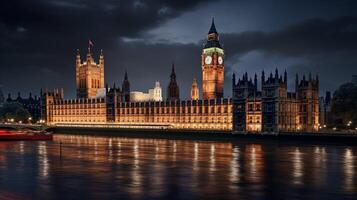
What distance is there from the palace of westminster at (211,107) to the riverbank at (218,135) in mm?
12054

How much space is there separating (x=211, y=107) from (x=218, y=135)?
2929cm

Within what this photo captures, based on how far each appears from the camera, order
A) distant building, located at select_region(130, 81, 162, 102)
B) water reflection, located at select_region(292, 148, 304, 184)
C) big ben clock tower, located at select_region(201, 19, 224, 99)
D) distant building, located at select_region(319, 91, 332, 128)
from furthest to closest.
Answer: distant building, located at select_region(130, 81, 162, 102), big ben clock tower, located at select_region(201, 19, 224, 99), distant building, located at select_region(319, 91, 332, 128), water reflection, located at select_region(292, 148, 304, 184)

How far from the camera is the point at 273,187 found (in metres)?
35.1

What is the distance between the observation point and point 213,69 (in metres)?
177

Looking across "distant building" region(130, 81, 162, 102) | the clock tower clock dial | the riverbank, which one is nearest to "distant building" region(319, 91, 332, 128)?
the clock tower clock dial

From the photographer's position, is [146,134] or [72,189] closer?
[72,189]

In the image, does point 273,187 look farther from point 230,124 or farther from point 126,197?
point 230,124

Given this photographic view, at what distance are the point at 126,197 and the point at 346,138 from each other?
70651mm

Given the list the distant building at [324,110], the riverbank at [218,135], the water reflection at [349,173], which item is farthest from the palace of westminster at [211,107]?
the water reflection at [349,173]

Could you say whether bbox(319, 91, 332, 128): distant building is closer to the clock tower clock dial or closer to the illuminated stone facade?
the illuminated stone facade

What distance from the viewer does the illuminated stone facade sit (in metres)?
118

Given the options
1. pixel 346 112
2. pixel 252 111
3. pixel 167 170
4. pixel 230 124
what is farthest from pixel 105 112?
A: pixel 167 170

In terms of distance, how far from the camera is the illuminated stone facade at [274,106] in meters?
118

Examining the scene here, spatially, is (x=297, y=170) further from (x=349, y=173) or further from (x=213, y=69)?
(x=213, y=69)
